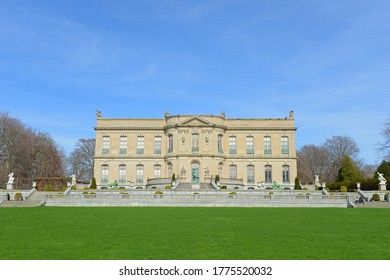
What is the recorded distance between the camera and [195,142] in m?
46.8

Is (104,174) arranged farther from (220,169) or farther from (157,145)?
(220,169)

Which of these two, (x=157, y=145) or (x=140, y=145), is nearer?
(x=157, y=145)

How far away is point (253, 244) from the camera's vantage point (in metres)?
9.83

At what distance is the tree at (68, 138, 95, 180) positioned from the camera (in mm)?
69375

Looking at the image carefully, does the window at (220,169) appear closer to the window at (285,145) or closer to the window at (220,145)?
the window at (220,145)

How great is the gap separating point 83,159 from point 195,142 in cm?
3096

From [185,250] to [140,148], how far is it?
4058 centimetres

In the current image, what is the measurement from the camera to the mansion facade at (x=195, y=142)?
1860 inches

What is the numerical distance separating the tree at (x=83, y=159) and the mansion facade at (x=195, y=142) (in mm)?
21048

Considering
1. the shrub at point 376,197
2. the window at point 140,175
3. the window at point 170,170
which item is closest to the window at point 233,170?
the window at point 170,170

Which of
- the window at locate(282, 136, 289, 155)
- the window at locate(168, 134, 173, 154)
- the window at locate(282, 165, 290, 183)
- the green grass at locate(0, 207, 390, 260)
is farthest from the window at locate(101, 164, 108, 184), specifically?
the green grass at locate(0, 207, 390, 260)

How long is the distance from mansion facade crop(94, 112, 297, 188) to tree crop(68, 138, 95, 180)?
21.0 metres

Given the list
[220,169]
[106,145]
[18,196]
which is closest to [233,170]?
[220,169]
